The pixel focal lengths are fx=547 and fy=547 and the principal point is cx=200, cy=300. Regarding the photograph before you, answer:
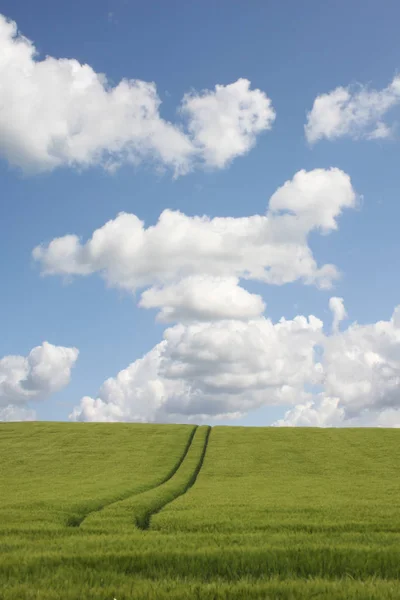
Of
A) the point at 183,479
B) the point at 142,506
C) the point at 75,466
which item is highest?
the point at 75,466

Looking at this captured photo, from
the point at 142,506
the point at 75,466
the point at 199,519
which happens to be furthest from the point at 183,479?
the point at 199,519

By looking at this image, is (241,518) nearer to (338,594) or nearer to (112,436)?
(338,594)

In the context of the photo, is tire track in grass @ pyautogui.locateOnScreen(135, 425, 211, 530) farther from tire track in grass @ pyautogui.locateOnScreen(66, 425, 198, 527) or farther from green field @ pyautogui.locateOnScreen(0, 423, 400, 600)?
tire track in grass @ pyautogui.locateOnScreen(66, 425, 198, 527)

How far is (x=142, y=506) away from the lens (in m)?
20.3

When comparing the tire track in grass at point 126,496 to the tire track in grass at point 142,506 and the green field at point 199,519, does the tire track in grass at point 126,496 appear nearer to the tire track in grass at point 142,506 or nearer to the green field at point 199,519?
the green field at point 199,519

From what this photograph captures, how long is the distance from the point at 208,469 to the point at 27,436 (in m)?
24.6

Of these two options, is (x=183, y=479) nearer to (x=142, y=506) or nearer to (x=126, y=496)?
(x=126, y=496)

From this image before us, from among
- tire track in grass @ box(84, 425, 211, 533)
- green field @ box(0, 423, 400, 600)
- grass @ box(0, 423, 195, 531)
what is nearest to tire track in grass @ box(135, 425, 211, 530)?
tire track in grass @ box(84, 425, 211, 533)

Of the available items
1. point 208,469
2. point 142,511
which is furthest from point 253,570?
point 208,469

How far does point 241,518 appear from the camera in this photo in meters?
16.6

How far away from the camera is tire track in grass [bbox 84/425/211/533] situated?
15558mm

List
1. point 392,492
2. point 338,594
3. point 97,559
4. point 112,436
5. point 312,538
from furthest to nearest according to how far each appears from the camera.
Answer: point 112,436 < point 392,492 < point 312,538 < point 97,559 < point 338,594

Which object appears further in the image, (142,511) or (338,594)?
(142,511)

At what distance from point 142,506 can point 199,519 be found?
4678 mm
